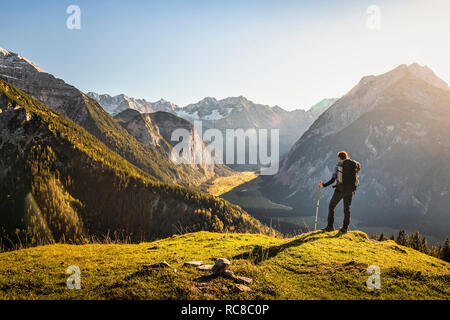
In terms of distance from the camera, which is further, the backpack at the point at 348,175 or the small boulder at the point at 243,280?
the backpack at the point at 348,175

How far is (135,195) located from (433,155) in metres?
241

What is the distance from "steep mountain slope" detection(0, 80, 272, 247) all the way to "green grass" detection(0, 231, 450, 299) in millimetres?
102681

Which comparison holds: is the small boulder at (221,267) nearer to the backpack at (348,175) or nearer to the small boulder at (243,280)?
the small boulder at (243,280)

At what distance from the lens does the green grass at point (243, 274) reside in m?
8.12

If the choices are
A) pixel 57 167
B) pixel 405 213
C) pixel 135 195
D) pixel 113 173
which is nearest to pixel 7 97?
pixel 57 167

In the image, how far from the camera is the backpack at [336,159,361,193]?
16000 mm

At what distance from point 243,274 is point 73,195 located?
152081 millimetres

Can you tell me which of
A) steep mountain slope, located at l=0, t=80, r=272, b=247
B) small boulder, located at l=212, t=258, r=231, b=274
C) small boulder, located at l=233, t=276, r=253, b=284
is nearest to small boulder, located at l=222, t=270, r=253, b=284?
small boulder, located at l=233, t=276, r=253, b=284

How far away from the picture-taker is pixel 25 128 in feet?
470

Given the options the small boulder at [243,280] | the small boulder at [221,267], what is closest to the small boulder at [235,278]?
the small boulder at [243,280]

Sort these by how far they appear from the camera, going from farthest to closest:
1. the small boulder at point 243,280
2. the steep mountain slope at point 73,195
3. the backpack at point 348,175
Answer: the steep mountain slope at point 73,195 → the backpack at point 348,175 → the small boulder at point 243,280

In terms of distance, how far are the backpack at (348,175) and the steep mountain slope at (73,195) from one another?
104m

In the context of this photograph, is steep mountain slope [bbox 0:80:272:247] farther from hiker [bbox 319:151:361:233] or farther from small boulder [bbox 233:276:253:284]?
small boulder [bbox 233:276:253:284]

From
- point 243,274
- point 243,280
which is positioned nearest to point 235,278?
point 243,280
